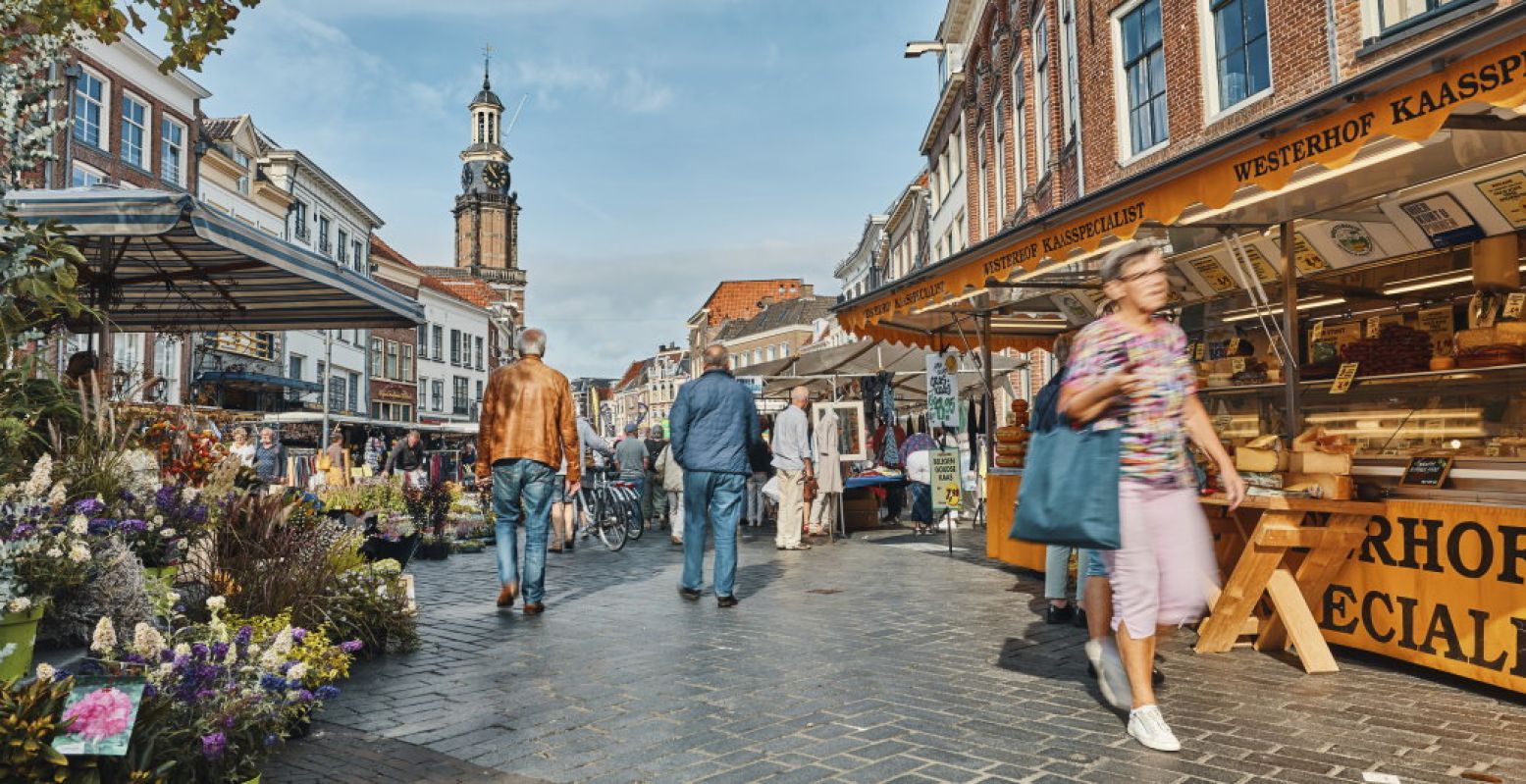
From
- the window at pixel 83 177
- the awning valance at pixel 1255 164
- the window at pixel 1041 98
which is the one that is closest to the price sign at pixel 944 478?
the awning valance at pixel 1255 164

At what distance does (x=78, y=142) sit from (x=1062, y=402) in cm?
2753

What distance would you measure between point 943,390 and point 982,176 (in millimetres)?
12517

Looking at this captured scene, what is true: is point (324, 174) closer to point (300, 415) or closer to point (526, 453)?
point (300, 415)

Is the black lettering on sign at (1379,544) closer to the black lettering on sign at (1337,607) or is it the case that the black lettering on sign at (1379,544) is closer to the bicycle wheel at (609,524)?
the black lettering on sign at (1337,607)

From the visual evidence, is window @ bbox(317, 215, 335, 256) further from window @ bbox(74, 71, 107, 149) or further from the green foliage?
the green foliage

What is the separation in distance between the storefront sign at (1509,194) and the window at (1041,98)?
12.8 metres

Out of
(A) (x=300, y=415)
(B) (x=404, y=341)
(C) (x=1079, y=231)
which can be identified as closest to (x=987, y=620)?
(C) (x=1079, y=231)

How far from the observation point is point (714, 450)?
742 cm

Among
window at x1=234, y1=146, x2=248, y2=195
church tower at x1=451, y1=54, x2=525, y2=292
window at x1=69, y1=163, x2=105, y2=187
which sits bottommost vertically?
window at x1=69, y1=163, x2=105, y2=187

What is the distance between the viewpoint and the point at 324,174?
40.8 meters

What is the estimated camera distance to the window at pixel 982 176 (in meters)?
24.1

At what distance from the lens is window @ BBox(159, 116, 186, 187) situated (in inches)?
1117

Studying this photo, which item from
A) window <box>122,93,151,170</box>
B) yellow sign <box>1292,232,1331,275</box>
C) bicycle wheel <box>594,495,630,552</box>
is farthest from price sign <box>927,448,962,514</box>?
window <box>122,93,151,170</box>

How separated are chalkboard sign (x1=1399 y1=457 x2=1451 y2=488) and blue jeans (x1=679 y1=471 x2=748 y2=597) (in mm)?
4147
